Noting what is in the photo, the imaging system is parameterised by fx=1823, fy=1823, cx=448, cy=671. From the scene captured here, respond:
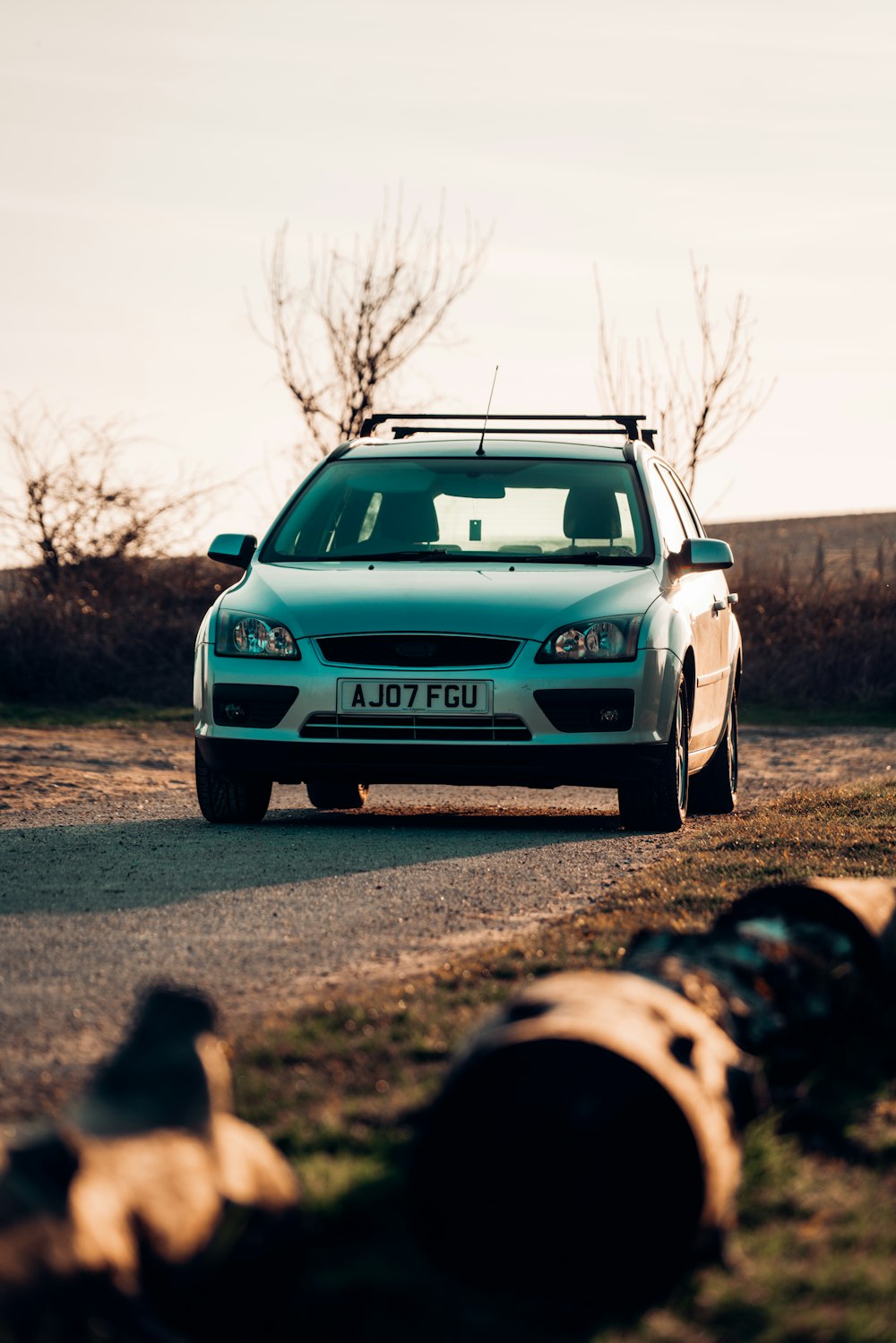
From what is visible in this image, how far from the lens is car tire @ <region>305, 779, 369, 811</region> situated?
34.1ft

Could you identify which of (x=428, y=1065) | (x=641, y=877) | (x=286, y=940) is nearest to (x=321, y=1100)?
(x=428, y=1065)

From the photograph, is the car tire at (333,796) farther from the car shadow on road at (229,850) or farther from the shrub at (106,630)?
the shrub at (106,630)

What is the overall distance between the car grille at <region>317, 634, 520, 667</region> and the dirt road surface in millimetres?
799

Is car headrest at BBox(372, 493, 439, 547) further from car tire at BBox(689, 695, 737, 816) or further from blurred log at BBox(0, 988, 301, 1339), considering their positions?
blurred log at BBox(0, 988, 301, 1339)

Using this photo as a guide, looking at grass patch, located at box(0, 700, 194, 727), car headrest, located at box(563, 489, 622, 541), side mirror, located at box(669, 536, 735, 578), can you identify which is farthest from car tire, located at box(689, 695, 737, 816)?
grass patch, located at box(0, 700, 194, 727)

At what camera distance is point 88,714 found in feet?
57.7

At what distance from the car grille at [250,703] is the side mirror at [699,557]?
207 centimetres

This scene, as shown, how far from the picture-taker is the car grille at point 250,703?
820 centimetres

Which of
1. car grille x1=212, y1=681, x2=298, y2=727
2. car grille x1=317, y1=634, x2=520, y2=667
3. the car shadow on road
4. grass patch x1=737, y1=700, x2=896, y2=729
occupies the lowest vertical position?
grass patch x1=737, y1=700, x2=896, y2=729

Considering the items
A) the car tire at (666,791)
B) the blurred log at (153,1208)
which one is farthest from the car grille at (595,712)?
the blurred log at (153,1208)

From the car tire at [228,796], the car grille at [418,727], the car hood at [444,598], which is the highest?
the car hood at [444,598]

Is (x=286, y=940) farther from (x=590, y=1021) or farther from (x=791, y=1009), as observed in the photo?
(x=590, y=1021)

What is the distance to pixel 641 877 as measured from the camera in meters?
6.79

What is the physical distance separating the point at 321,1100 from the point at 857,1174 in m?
1.04
